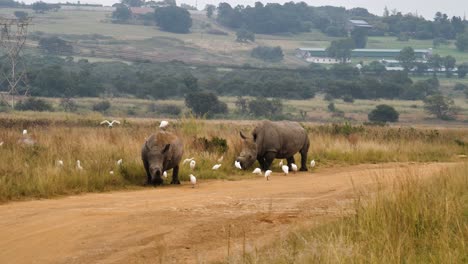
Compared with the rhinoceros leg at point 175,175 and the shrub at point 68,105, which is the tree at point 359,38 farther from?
the rhinoceros leg at point 175,175

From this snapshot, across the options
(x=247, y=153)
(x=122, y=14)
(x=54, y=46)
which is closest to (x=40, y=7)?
(x=122, y=14)

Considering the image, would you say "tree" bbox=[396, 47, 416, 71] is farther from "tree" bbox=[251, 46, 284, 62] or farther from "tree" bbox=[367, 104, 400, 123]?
"tree" bbox=[367, 104, 400, 123]

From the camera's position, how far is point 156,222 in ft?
37.3

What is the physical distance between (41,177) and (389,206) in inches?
244

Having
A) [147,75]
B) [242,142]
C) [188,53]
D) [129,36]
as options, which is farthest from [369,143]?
[129,36]

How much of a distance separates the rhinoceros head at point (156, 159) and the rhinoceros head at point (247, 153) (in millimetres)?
3970

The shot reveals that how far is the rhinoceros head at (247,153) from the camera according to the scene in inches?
804

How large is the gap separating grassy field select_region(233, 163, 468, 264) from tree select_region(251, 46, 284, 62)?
14142cm

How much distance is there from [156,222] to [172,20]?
538ft

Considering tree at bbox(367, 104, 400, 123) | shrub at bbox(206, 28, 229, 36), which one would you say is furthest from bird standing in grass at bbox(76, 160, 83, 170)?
shrub at bbox(206, 28, 229, 36)

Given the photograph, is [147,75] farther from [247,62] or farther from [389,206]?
[389,206]

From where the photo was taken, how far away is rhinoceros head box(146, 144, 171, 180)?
16266 millimetres

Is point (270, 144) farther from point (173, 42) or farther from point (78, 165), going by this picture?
point (173, 42)

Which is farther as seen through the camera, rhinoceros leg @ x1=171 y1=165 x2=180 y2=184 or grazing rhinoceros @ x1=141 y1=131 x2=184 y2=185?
rhinoceros leg @ x1=171 y1=165 x2=180 y2=184
